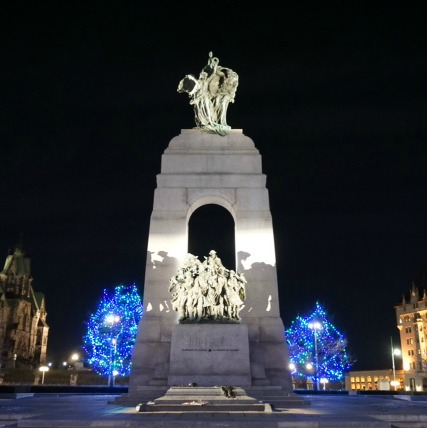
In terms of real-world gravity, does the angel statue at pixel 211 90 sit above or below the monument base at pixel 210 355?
above

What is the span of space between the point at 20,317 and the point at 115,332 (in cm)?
5167

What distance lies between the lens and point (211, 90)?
26.8 metres

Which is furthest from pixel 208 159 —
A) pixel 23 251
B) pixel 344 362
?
pixel 23 251

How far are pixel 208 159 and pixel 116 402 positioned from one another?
12.7 metres

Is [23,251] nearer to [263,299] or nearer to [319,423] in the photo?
[263,299]

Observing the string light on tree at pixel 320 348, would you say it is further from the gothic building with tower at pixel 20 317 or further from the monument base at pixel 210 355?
the gothic building with tower at pixel 20 317

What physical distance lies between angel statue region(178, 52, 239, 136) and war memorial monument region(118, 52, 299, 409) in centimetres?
5

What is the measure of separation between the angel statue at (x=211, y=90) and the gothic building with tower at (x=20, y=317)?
66.6 m

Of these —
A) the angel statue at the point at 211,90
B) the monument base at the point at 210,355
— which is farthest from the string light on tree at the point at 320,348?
the monument base at the point at 210,355

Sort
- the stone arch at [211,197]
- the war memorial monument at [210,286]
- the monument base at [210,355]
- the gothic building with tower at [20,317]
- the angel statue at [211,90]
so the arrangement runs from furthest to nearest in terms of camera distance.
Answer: the gothic building with tower at [20,317]
the angel statue at [211,90]
the stone arch at [211,197]
the war memorial monument at [210,286]
the monument base at [210,355]

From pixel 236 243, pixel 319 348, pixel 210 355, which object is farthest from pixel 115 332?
pixel 210 355

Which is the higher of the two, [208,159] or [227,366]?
[208,159]

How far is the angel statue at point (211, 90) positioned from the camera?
1053 inches

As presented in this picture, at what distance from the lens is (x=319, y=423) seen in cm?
1070
